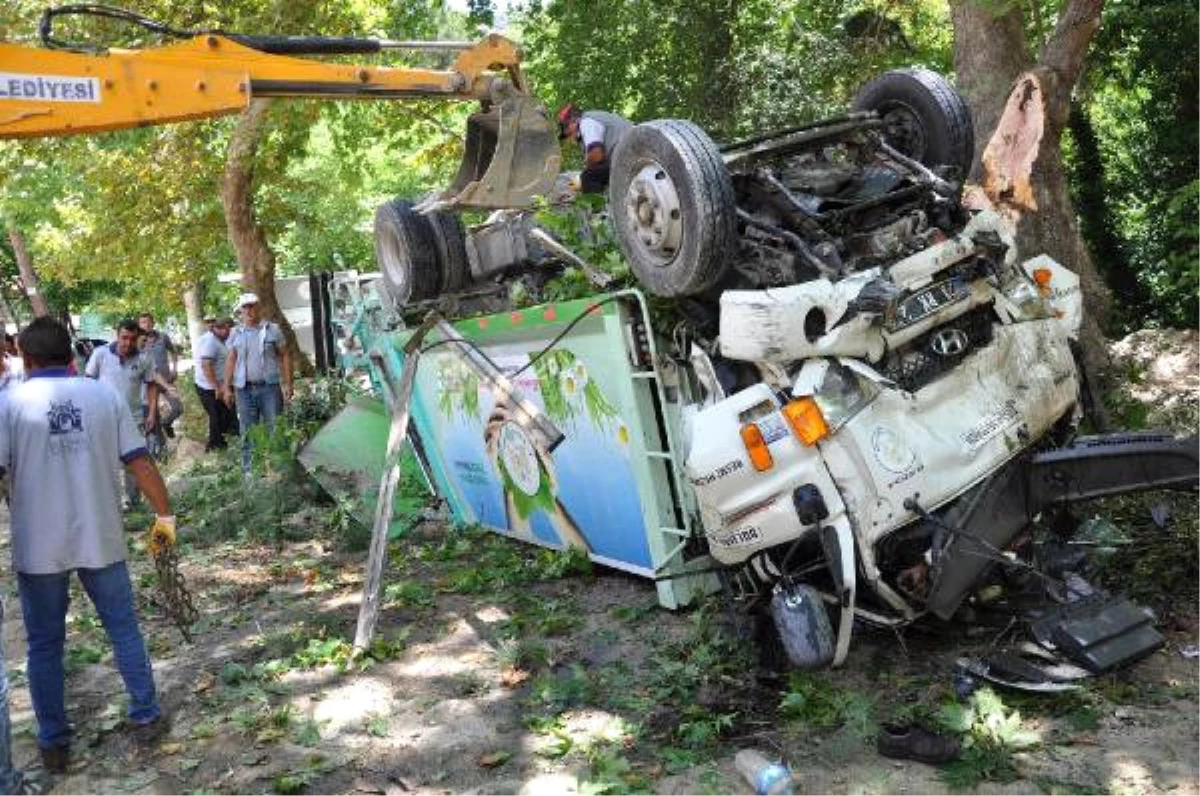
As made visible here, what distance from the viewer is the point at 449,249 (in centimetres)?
677

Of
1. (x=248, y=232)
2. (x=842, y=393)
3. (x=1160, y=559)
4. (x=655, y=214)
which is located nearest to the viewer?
(x=842, y=393)

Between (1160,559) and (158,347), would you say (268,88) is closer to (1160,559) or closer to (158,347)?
(1160,559)

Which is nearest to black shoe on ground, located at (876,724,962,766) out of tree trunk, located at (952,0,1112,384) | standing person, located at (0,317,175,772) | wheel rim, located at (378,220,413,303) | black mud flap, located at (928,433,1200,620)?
black mud flap, located at (928,433,1200,620)

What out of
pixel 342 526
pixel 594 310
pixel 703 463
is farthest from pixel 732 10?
pixel 703 463

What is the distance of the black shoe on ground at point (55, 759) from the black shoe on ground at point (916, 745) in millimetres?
3276

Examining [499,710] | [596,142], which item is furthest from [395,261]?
[499,710]

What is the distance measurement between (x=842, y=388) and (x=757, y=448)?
16.2 inches

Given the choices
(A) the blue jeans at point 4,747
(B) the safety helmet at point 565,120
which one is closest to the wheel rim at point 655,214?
(B) the safety helmet at point 565,120

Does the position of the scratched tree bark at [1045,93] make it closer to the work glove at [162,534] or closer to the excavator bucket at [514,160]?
the excavator bucket at [514,160]

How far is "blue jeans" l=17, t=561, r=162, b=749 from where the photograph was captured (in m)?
4.54

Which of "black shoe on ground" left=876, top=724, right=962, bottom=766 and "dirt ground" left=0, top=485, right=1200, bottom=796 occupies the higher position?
"black shoe on ground" left=876, top=724, right=962, bottom=766

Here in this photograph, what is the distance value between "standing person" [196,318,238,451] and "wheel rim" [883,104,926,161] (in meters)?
8.06

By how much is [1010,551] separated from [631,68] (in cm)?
1186

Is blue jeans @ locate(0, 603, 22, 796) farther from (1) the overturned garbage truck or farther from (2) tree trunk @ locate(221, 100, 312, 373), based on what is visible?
(2) tree trunk @ locate(221, 100, 312, 373)
